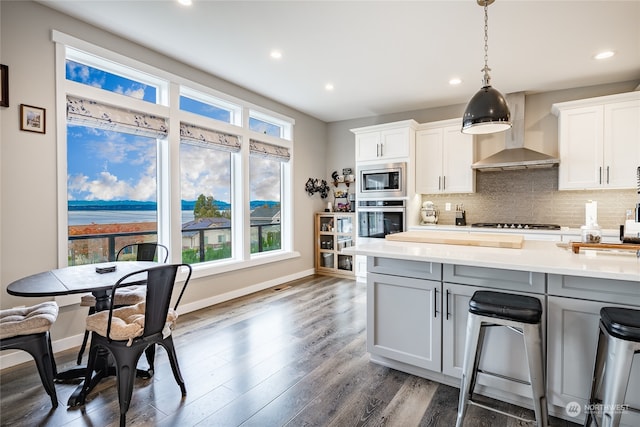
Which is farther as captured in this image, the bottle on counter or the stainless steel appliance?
the stainless steel appliance

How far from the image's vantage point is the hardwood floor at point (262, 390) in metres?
1.85

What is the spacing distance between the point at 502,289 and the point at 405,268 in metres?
0.61

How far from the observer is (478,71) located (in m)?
3.70

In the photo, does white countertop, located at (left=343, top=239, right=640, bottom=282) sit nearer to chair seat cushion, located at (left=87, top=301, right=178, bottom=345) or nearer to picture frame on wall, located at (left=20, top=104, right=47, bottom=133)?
chair seat cushion, located at (left=87, top=301, right=178, bottom=345)

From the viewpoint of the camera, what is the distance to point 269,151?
4.77 metres

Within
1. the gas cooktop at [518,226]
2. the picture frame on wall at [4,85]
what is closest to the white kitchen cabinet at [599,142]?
the gas cooktop at [518,226]

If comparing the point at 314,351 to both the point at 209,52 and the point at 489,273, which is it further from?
the point at 209,52

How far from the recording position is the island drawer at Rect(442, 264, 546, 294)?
1.86m

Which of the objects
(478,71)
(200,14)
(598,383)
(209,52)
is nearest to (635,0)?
(478,71)

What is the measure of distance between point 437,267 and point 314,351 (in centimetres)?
130

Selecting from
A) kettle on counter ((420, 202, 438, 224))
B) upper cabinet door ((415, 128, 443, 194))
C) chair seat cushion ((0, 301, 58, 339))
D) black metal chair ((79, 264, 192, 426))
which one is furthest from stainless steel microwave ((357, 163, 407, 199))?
chair seat cushion ((0, 301, 58, 339))

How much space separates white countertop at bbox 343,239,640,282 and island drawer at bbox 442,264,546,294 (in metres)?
0.09

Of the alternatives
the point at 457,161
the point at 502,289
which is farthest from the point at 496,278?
the point at 457,161

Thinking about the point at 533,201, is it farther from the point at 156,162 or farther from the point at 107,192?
the point at 107,192
